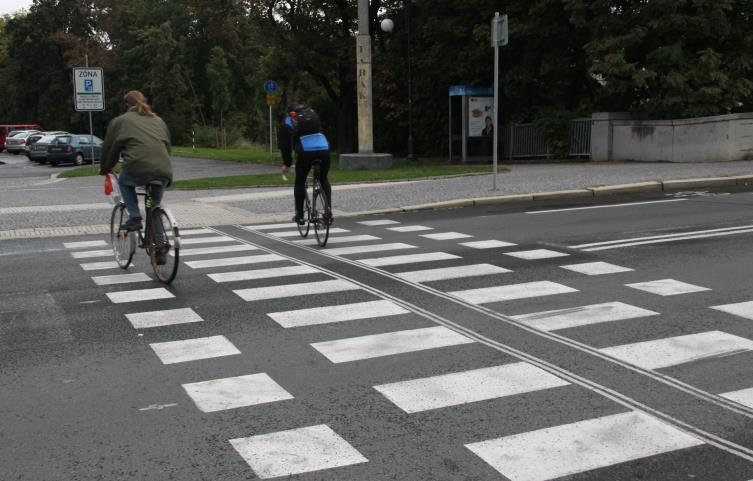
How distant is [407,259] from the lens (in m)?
9.68

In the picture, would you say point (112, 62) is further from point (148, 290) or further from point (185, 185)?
point (148, 290)

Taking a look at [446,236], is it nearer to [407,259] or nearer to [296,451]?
[407,259]

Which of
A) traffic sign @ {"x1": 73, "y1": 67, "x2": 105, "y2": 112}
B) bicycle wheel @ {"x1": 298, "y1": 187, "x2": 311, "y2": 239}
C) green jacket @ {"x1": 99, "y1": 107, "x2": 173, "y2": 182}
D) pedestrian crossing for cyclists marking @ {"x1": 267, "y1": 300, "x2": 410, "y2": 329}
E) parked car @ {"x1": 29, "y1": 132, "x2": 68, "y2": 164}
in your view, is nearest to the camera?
pedestrian crossing for cyclists marking @ {"x1": 267, "y1": 300, "x2": 410, "y2": 329}

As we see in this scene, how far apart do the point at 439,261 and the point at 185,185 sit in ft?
42.2

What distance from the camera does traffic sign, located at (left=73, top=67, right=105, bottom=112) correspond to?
1093 inches

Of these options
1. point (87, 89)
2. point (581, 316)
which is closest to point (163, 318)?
point (581, 316)

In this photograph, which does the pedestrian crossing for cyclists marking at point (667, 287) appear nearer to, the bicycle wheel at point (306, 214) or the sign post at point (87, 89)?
the bicycle wheel at point (306, 214)

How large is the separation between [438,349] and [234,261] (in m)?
4.42

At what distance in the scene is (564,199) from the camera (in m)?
16.1

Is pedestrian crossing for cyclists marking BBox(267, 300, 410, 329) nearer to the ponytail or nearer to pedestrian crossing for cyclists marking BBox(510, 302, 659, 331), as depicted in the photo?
pedestrian crossing for cyclists marking BBox(510, 302, 659, 331)

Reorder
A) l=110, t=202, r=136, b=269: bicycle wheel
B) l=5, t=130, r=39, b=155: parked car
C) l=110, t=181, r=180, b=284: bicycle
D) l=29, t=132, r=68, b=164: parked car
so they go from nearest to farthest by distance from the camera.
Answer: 1. l=110, t=181, r=180, b=284: bicycle
2. l=110, t=202, r=136, b=269: bicycle wheel
3. l=29, t=132, r=68, b=164: parked car
4. l=5, t=130, r=39, b=155: parked car

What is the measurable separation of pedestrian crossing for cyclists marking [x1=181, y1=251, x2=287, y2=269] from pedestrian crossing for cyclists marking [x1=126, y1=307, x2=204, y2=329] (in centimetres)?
222

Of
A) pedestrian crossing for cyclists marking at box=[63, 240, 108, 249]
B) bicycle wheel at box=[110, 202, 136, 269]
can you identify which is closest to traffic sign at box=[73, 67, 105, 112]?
pedestrian crossing for cyclists marking at box=[63, 240, 108, 249]

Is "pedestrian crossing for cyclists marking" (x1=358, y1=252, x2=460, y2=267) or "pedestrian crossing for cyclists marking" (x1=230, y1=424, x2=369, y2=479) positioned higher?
"pedestrian crossing for cyclists marking" (x1=358, y1=252, x2=460, y2=267)
